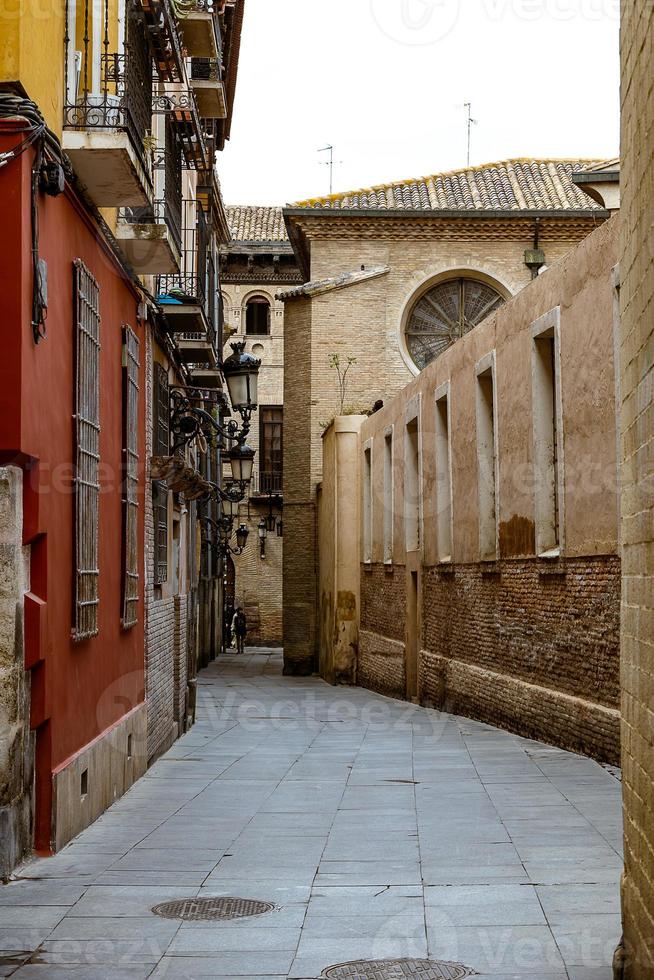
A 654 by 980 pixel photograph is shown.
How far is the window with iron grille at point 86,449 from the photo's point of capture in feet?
30.4

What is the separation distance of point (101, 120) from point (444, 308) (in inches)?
1101

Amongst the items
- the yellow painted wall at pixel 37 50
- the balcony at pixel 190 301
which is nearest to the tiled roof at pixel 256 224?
the balcony at pixel 190 301

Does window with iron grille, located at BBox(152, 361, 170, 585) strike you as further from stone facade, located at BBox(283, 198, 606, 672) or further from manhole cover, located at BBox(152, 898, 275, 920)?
stone facade, located at BBox(283, 198, 606, 672)

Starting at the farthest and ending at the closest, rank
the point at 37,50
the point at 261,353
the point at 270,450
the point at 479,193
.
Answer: the point at 261,353
the point at 270,450
the point at 479,193
the point at 37,50

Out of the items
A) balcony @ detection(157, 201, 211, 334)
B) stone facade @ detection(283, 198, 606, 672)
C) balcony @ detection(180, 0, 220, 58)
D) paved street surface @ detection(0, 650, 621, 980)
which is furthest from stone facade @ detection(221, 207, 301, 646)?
paved street surface @ detection(0, 650, 621, 980)

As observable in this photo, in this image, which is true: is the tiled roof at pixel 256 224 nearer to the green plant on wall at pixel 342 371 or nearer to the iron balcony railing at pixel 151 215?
the green plant on wall at pixel 342 371

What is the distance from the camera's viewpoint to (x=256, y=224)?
54.2 meters

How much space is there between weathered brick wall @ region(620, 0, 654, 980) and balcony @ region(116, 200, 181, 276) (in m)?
6.40

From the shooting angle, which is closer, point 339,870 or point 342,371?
point 339,870

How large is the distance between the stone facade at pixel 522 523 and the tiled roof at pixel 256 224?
2956 cm

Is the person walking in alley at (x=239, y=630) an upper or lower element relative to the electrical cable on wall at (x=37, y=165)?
lower

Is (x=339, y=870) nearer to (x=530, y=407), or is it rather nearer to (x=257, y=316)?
(x=530, y=407)

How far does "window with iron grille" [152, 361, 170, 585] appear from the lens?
1415 centimetres

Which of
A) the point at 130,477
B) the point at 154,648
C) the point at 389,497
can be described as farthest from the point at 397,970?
the point at 389,497
